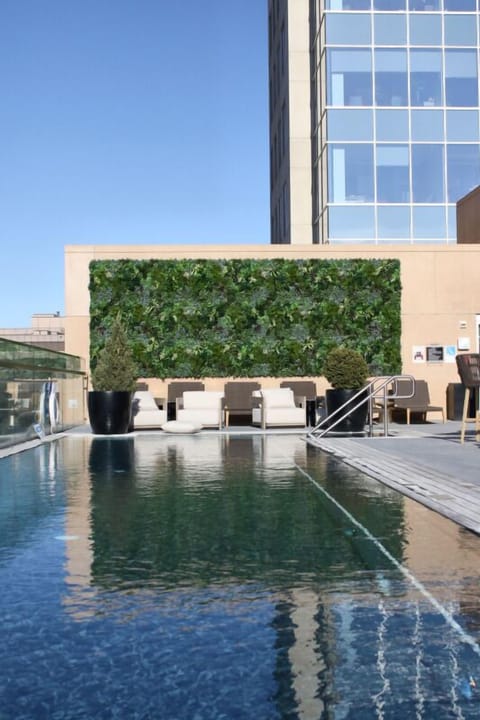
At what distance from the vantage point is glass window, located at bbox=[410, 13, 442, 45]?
2717cm

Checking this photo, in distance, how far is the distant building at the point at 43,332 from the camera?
60.2m

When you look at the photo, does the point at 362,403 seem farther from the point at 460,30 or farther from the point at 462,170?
the point at 460,30

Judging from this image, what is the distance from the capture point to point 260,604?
3562mm

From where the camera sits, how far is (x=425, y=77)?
2730cm

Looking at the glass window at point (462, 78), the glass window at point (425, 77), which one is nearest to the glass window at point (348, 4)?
the glass window at point (425, 77)

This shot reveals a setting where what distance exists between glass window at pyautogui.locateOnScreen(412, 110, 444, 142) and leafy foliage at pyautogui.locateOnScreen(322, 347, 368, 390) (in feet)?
49.3

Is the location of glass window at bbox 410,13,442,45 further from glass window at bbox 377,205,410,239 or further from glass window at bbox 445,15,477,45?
glass window at bbox 377,205,410,239

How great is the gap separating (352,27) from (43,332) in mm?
44891

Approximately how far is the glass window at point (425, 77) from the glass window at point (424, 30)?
0.98ft

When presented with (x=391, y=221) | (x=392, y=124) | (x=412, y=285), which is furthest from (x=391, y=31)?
(x=412, y=285)

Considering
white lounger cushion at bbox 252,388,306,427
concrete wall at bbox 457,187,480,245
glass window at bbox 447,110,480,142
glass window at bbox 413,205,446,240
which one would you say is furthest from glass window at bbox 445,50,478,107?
white lounger cushion at bbox 252,388,306,427

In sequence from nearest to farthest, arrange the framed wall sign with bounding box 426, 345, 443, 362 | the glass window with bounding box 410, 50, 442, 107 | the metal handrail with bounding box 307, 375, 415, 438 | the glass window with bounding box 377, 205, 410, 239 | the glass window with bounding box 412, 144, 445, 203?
1. the metal handrail with bounding box 307, 375, 415, 438
2. the framed wall sign with bounding box 426, 345, 443, 362
3. the glass window with bounding box 377, 205, 410, 239
4. the glass window with bounding box 412, 144, 445, 203
5. the glass window with bounding box 410, 50, 442, 107

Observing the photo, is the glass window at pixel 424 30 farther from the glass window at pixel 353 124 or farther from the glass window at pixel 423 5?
the glass window at pixel 353 124

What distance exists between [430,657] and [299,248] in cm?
1674
